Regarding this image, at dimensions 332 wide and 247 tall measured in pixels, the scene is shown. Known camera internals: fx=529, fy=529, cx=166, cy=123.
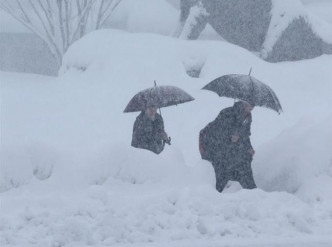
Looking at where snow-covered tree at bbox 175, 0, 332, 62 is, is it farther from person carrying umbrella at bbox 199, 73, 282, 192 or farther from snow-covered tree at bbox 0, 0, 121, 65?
person carrying umbrella at bbox 199, 73, 282, 192

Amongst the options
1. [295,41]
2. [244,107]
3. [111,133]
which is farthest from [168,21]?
[244,107]

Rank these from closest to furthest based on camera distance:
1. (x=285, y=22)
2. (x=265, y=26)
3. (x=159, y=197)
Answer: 1. (x=159, y=197)
2. (x=285, y=22)
3. (x=265, y=26)

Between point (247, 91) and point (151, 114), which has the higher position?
point (247, 91)

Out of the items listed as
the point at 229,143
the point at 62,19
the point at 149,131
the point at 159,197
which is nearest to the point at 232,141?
the point at 229,143

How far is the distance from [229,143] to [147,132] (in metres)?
0.83

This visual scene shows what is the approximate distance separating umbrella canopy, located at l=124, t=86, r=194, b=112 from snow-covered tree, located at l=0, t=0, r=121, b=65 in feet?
31.1

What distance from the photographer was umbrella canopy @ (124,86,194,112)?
5246 millimetres

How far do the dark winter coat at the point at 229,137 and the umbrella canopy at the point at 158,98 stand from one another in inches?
16.9

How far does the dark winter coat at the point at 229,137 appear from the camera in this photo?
5137 millimetres

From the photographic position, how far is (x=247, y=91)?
494 cm

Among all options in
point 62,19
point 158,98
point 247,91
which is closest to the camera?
point 247,91

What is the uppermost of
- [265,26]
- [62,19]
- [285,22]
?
[285,22]

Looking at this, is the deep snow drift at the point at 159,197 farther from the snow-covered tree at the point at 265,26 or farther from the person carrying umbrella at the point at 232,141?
the snow-covered tree at the point at 265,26

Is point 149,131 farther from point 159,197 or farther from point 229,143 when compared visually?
point 159,197
